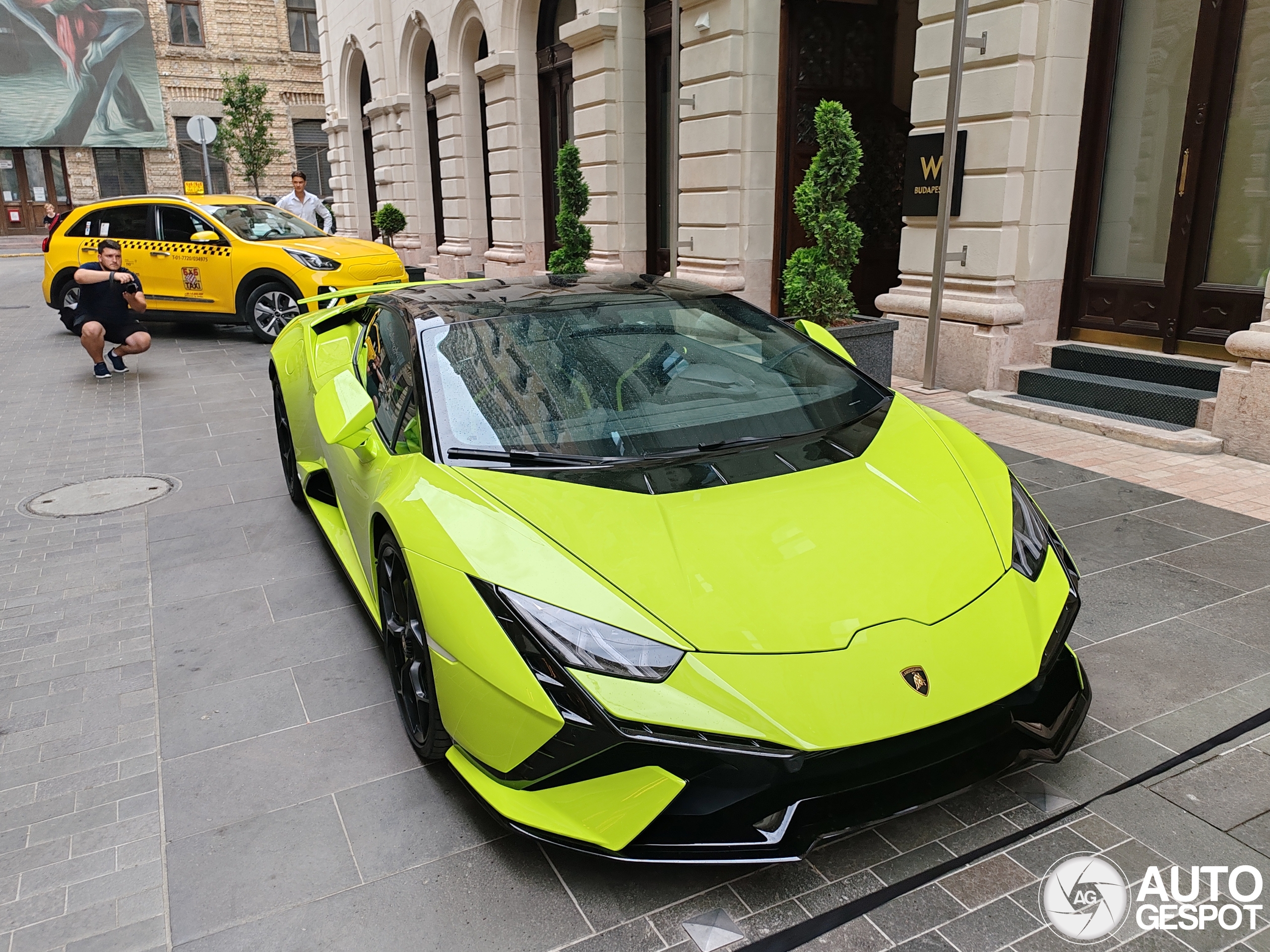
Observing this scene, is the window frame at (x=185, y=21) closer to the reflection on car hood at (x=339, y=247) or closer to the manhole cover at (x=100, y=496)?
the reflection on car hood at (x=339, y=247)

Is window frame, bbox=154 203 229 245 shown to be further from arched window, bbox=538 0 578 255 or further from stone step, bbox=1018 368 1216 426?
stone step, bbox=1018 368 1216 426

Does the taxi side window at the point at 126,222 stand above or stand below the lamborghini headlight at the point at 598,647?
above

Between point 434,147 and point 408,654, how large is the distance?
20.8 m

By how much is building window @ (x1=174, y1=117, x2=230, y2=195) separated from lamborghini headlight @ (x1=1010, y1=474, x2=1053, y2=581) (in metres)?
42.9

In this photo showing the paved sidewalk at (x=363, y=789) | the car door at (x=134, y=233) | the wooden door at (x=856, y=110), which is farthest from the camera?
the car door at (x=134, y=233)

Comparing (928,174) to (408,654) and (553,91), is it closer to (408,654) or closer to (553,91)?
(408,654)

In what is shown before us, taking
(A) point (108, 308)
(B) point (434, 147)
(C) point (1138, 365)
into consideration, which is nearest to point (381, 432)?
(C) point (1138, 365)

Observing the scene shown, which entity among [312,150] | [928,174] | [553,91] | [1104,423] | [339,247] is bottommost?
[1104,423]

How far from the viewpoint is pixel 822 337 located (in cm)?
424

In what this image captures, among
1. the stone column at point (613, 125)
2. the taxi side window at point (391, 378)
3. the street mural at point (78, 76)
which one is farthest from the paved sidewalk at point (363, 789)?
the street mural at point (78, 76)

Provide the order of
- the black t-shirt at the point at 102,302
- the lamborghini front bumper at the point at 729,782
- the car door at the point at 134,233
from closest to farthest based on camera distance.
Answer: the lamborghini front bumper at the point at 729,782 < the black t-shirt at the point at 102,302 < the car door at the point at 134,233

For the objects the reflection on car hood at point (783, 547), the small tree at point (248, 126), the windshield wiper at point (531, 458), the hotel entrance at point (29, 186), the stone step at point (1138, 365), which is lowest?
the stone step at point (1138, 365)

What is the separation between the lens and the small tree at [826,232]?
8203mm

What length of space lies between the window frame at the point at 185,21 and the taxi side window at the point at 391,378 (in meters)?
43.4
